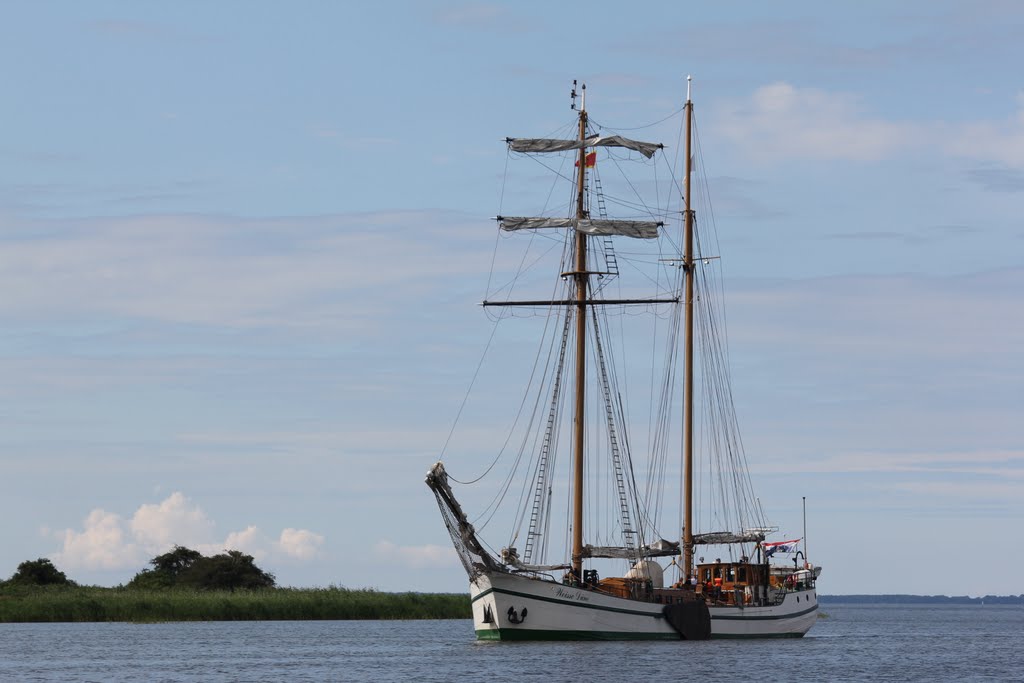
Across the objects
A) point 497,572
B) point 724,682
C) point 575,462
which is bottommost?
point 724,682

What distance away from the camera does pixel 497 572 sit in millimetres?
79125

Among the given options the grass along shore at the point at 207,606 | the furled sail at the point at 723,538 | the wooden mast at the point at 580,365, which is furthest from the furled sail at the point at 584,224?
the grass along shore at the point at 207,606

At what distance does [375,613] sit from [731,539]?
3555cm

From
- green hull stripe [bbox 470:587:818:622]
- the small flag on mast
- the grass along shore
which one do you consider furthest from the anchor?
the grass along shore

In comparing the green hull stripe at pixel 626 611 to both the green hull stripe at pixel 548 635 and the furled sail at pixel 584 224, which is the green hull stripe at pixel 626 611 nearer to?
the green hull stripe at pixel 548 635

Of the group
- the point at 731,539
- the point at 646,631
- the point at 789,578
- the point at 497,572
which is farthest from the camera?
the point at 789,578

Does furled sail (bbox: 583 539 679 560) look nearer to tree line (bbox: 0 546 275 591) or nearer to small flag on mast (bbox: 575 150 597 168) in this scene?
small flag on mast (bbox: 575 150 597 168)

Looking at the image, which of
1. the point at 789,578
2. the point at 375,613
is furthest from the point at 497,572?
the point at 375,613

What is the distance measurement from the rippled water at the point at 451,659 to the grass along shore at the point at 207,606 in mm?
2933

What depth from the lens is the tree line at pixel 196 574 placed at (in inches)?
5784

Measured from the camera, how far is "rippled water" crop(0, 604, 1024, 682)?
70.6 meters

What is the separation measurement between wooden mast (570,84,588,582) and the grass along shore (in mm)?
38558

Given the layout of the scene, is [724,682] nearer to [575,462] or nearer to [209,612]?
[575,462]

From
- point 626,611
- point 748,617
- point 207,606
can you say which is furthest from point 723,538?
point 207,606
